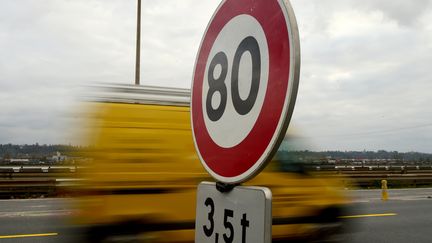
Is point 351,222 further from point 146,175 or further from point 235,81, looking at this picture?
point 235,81

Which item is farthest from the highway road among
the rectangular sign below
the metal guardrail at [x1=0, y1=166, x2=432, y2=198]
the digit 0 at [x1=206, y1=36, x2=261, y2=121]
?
the digit 0 at [x1=206, y1=36, x2=261, y2=121]

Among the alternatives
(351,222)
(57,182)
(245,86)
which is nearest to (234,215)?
(245,86)

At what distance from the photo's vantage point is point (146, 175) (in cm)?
521

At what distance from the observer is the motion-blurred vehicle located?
5070 mm

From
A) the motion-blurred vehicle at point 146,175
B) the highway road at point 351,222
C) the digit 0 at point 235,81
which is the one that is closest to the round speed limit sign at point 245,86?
the digit 0 at point 235,81

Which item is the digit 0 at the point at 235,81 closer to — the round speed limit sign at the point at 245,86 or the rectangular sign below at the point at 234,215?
the round speed limit sign at the point at 245,86

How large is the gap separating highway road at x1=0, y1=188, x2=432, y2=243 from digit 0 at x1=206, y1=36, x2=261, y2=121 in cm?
391

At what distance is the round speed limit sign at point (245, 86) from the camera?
1.36m

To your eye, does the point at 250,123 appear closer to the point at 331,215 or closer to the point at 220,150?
the point at 220,150

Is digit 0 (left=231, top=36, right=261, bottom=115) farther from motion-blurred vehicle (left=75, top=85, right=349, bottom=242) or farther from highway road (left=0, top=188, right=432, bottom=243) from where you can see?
highway road (left=0, top=188, right=432, bottom=243)

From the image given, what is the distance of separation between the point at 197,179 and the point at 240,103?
387 centimetres

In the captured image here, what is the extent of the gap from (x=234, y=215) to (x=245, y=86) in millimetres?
438

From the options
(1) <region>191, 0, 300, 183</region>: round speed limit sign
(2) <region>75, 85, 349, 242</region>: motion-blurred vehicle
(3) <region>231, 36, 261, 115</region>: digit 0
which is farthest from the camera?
(2) <region>75, 85, 349, 242</region>: motion-blurred vehicle

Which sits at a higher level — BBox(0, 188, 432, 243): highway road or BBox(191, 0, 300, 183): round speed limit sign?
BBox(191, 0, 300, 183): round speed limit sign
